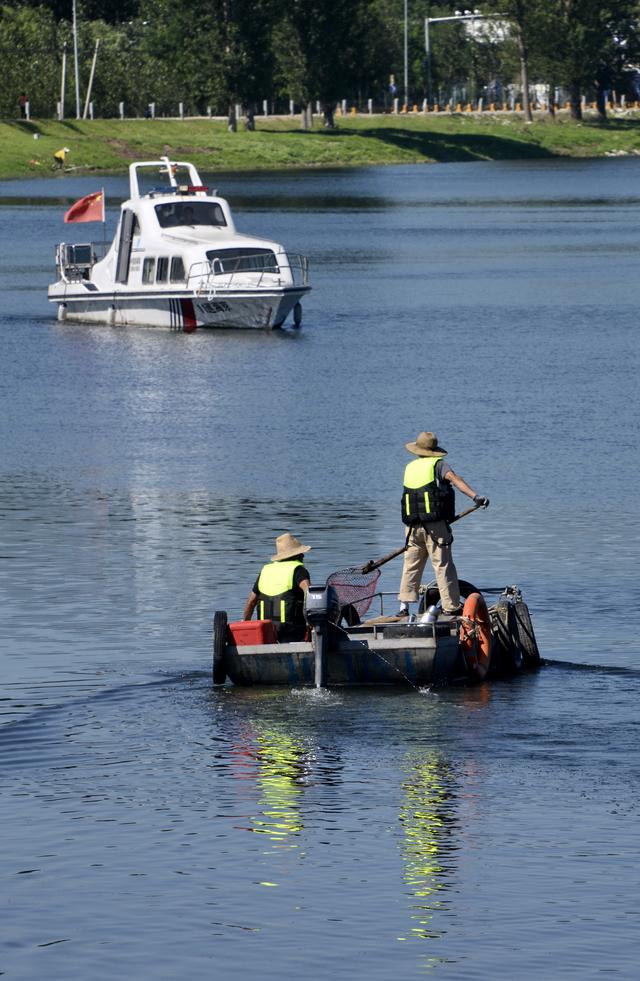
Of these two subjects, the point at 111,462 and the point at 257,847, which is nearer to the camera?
the point at 257,847

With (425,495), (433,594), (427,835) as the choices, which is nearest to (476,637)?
(433,594)

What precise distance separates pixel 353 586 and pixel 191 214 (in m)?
36.9

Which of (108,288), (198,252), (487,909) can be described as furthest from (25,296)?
(487,909)

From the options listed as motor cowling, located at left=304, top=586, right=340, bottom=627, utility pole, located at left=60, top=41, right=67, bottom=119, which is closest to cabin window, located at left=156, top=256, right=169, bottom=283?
motor cowling, located at left=304, top=586, right=340, bottom=627

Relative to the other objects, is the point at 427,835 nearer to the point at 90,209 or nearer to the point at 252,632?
the point at 252,632

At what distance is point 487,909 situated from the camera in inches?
547

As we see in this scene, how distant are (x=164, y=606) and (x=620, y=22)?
167 metres

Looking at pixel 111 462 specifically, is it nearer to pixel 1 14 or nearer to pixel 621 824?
pixel 621 824

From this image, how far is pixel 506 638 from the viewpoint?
19.8 m

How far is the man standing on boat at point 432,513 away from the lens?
19906mm

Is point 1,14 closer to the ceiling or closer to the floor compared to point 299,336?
closer to the ceiling

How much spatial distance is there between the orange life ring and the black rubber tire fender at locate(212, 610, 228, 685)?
2270 mm

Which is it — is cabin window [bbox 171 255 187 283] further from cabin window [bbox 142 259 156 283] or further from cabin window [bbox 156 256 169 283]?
cabin window [bbox 142 259 156 283]

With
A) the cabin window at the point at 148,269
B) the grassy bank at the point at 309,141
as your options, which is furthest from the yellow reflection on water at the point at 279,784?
the grassy bank at the point at 309,141
